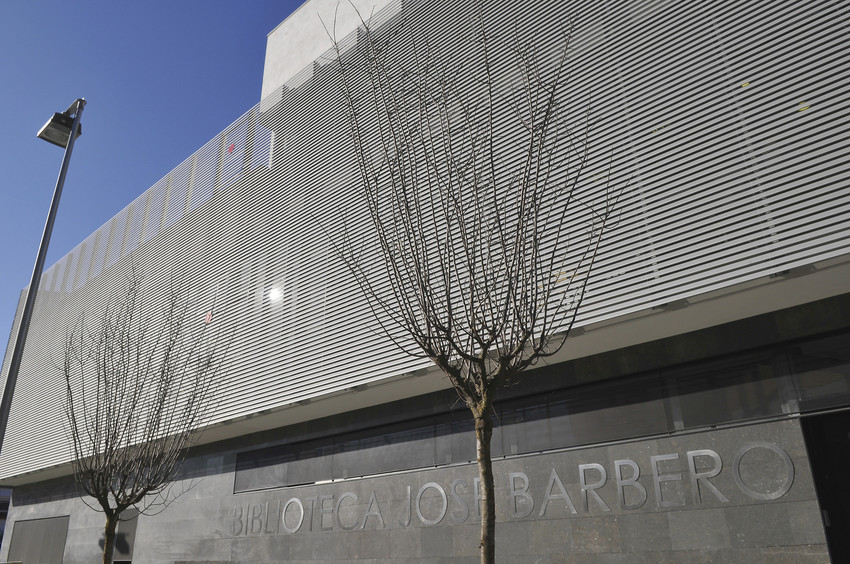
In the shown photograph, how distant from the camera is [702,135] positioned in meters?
8.33

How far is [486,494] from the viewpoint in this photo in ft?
15.6

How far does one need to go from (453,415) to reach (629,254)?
15.0 ft

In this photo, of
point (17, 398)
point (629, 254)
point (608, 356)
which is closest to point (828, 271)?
point (629, 254)

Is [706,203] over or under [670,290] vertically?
over

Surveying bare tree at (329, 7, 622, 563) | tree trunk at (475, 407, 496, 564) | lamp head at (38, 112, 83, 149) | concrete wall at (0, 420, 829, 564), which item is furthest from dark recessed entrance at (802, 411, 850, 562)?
lamp head at (38, 112, 83, 149)

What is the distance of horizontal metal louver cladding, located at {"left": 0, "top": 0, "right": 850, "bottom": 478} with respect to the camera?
24.7 ft

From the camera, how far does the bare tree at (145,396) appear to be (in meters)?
12.4

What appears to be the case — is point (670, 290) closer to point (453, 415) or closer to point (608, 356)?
point (608, 356)

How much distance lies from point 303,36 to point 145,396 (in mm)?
10323

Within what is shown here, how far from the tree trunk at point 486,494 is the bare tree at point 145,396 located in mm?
9151

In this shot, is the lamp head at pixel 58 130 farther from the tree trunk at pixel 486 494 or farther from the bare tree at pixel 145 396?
the tree trunk at pixel 486 494

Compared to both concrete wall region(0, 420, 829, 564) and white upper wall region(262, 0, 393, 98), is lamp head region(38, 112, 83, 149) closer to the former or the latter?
white upper wall region(262, 0, 393, 98)

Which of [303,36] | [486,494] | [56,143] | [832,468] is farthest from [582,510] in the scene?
[303,36]

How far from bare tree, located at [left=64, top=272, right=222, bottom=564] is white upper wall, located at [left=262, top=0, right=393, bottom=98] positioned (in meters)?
6.79
